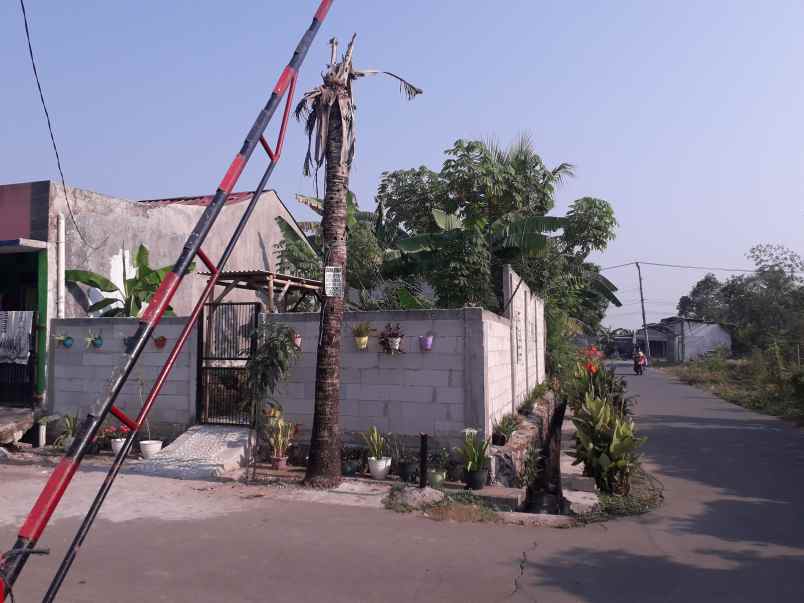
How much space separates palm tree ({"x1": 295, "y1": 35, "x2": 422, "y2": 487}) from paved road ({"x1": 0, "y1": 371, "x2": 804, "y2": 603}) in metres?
0.94

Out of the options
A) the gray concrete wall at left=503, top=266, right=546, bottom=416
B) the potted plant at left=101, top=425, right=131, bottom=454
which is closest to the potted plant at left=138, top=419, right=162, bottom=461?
the potted plant at left=101, top=425, right=131, bottom=454

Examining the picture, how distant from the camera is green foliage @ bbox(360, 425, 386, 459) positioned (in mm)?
9859

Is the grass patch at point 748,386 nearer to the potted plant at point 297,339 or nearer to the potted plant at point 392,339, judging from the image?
the potted plant at point 392,339

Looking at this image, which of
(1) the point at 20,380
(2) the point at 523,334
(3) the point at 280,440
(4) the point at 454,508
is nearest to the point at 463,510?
(4) the point at 454,508

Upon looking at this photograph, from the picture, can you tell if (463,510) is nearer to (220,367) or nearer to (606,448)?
(606,448)

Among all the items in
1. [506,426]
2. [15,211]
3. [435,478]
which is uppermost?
[15,211]

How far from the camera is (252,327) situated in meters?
11.4

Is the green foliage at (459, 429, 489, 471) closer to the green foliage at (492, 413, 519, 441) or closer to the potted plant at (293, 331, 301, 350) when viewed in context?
the green foliage at (492, 413, 519, 441)

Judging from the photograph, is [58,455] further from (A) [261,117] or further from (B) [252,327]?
(A) [261,117]

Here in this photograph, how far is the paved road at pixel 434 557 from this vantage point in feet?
17.7

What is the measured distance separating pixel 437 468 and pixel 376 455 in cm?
91

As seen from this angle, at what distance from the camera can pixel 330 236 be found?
9.13 m

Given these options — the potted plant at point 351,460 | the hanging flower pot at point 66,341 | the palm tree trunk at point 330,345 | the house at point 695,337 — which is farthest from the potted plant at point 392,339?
the house at point 695,337

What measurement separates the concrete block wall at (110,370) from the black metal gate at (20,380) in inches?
14.1
